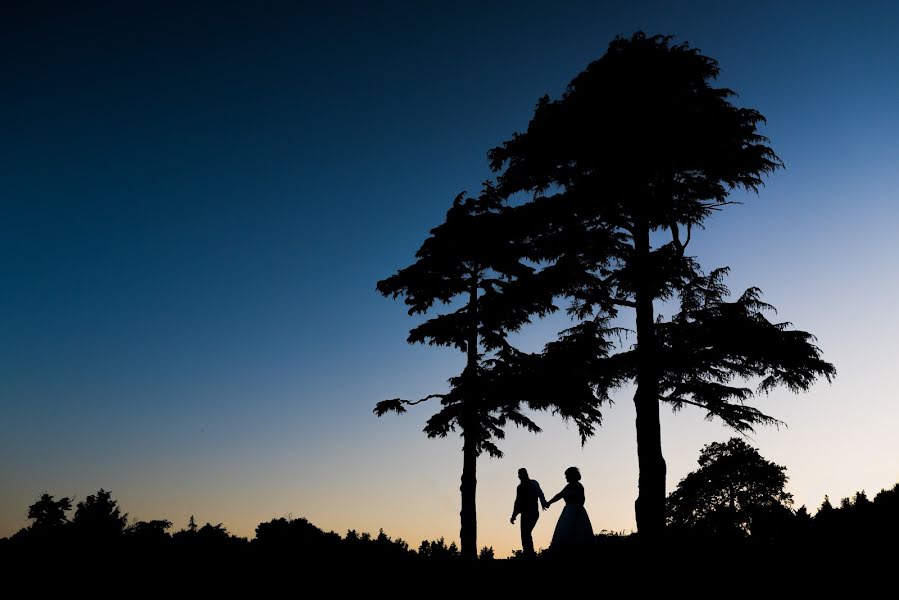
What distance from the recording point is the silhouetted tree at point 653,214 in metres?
13.8

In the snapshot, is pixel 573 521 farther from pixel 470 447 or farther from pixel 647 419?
pixel 470 447

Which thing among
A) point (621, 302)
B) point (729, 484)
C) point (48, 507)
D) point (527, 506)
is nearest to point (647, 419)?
point (621, 302)

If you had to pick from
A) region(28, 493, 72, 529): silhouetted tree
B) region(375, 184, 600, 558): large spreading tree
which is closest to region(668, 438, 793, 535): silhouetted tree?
region(375, 184, 600, 558): large spreading tree

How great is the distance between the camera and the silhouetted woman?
1127 cm

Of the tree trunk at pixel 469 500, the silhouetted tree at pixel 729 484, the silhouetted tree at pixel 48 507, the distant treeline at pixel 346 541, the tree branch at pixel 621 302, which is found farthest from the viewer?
the silhouetted tree at pixel 48 507

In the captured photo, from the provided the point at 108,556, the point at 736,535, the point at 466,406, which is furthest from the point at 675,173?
the point at 108,556

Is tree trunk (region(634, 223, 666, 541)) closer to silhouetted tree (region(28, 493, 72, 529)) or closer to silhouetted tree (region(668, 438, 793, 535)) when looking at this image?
silhouetted tree (region(668, 438, 793, 535))

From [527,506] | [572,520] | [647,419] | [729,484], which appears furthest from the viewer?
[729,484]

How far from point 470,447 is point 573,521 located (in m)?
9.58

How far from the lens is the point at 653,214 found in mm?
14867

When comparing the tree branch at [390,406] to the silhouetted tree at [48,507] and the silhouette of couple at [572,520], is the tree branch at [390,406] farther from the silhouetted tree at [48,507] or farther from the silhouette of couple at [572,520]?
the silhouetted tree at [48,507]

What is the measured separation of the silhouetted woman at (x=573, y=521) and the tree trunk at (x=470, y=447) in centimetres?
867

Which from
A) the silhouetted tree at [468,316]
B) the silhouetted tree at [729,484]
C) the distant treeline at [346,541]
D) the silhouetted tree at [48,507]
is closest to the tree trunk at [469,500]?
the silhouetted tree at [468,316]

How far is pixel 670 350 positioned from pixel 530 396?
4093 millimetres
